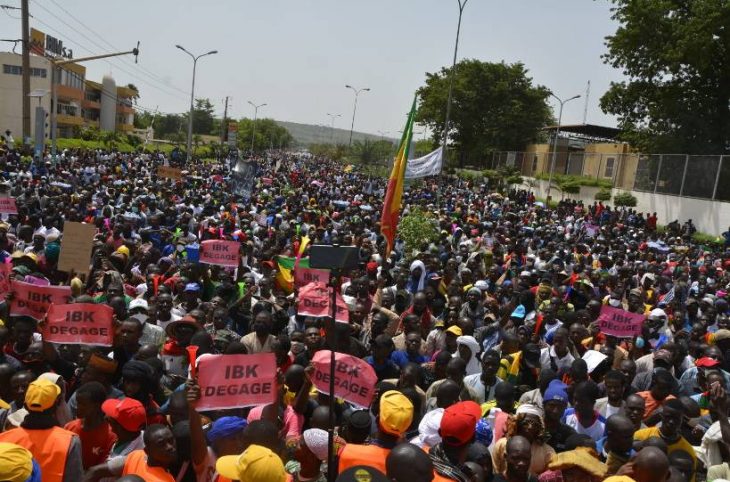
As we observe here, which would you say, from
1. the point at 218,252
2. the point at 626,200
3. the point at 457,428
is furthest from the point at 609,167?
the point at 457,428

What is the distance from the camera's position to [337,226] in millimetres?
14602

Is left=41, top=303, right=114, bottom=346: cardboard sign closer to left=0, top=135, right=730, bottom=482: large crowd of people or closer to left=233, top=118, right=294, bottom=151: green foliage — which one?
left=0, top=135, right=730, bottom=482: large crowd of people

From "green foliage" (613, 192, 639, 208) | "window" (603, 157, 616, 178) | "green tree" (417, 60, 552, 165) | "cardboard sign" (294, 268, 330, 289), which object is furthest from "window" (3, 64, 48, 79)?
"cardboard sign" (294, 268, 330, 289)

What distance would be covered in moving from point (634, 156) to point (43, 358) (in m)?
32.2

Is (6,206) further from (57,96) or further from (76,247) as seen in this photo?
(57,96)

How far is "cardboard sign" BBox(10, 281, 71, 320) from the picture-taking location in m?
5.49

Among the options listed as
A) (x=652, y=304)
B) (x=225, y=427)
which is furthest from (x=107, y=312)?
(x=652, y=304)

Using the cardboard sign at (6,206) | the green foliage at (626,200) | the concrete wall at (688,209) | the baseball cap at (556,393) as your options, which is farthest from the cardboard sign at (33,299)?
the green foliage at (626,200)

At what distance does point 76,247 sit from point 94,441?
14.0ft

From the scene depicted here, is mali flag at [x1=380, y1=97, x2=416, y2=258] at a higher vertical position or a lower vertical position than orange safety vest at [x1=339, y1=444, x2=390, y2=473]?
higher

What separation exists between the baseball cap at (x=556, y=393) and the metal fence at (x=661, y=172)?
24639 mm

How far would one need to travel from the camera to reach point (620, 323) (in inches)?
272

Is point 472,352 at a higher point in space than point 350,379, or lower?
lower

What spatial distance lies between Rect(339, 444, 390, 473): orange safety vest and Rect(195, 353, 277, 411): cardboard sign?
78 cm
